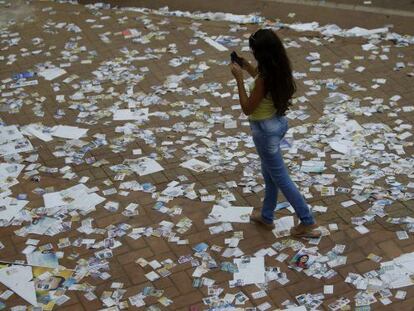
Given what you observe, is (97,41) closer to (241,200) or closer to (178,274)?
(241,200)

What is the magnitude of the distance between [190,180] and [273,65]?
2.11 meters

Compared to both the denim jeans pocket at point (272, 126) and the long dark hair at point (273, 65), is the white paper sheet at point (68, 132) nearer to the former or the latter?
the denim jeans pocket at point (272, 126)

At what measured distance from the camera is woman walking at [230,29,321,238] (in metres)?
4.78

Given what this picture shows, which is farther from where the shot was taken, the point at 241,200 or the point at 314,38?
the point at 314,38

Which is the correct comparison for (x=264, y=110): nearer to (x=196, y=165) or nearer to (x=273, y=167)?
(x=273, y=167)

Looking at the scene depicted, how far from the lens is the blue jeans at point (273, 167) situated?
5.12 m

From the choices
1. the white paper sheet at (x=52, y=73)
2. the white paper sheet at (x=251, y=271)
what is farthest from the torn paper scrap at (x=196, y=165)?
the white paper sheet at (x=52, y=73)

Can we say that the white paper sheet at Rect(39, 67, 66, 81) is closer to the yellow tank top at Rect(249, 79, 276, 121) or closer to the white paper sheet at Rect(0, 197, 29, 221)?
the white paper sheet at Rect(0, 197, 29, 221)

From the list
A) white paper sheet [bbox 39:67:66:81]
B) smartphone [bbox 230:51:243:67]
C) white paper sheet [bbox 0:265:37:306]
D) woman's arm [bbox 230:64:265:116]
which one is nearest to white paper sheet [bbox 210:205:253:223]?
woman's arm [bbox 230:64:265:116]

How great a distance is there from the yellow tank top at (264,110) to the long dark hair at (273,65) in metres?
0.06

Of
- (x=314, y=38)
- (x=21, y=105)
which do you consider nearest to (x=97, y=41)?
(x=21, y=105)

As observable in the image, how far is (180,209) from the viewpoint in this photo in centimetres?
614

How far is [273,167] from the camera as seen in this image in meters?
5.28

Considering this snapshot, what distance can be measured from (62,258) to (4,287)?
0.53m
